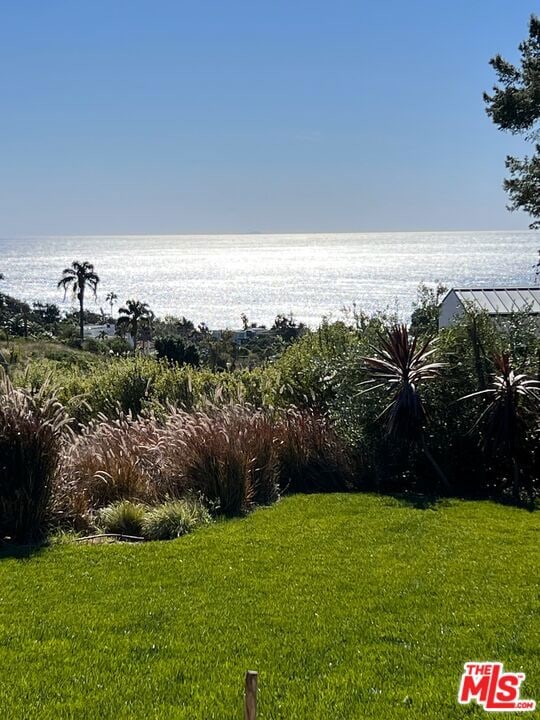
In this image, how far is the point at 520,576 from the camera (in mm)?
5570

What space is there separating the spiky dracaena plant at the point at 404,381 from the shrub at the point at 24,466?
4.68 meters

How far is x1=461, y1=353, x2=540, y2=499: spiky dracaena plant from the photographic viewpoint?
923cm

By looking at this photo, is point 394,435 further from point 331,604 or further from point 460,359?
point 331,604

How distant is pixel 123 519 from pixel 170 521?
54 centimetres

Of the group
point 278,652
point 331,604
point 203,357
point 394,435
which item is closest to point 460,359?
point 394,435

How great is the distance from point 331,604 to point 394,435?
5095mm

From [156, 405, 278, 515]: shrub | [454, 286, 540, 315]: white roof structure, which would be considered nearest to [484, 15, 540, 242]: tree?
[454, 286, 540, 315]: white roof structure

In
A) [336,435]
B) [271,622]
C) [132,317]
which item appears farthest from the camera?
[132,317]

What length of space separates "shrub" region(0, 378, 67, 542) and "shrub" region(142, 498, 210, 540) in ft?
3.73

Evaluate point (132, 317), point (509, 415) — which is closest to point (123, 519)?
point (509, 415)

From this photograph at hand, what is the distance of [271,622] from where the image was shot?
4566 millimetres

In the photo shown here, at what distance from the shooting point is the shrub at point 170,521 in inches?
286

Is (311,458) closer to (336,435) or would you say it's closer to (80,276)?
(336,435)

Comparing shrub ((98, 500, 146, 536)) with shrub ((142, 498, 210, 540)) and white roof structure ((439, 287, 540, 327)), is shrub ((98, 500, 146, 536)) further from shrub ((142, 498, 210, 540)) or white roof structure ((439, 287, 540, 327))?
white roof structure ((439, 287, 540, 327))
